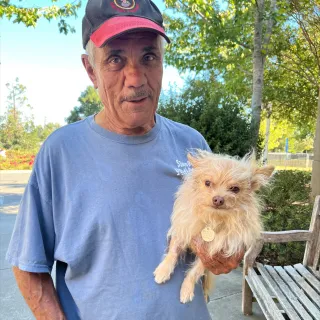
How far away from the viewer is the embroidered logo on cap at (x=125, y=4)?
5.60ft

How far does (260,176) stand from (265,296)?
246cm

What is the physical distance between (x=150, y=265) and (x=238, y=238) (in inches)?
20.0

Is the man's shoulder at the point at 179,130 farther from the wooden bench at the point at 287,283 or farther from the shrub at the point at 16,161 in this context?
the shrub at the point at 16,161

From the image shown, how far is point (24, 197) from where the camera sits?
1.74 metres

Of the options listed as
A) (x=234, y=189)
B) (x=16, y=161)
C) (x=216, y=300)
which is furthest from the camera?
(x=16, y=161)

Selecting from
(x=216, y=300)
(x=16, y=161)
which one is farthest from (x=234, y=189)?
(x=16, y=161)

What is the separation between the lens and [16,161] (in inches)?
1250

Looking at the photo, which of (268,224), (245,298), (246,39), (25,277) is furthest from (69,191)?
(246,39)

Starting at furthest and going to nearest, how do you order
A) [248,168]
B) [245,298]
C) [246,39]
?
[246,39] → [245,298] → [248,168]

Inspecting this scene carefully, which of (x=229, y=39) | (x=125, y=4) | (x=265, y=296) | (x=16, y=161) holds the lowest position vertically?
(x=16, y=161)

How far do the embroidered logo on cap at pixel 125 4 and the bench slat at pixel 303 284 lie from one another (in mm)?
3416

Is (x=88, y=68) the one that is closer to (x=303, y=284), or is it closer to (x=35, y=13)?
(x=303, y=284)

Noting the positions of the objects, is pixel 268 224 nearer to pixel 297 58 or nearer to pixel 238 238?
pixel 238 238

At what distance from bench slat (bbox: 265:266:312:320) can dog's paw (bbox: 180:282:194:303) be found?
2.09 meters
